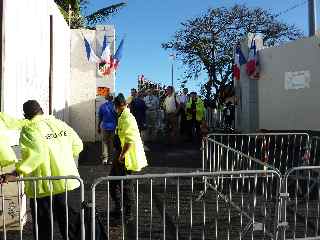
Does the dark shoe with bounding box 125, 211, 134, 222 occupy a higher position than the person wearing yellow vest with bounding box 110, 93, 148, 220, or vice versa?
the person wearing yellow vest with bounding box 110, 93, 148, 220

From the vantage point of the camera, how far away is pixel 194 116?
19.6 metres

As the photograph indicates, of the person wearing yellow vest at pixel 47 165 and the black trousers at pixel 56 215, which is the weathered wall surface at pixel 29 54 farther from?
the black trousers at pixel 56 215

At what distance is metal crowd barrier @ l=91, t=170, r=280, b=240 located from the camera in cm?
583

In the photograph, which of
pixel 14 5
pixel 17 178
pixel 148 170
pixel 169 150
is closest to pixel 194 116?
pixel 169 150

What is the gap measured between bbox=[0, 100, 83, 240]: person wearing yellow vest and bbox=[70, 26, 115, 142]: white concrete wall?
1361 centimetres

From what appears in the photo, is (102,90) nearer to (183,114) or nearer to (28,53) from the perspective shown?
(183,114)

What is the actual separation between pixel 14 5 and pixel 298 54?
1182cm

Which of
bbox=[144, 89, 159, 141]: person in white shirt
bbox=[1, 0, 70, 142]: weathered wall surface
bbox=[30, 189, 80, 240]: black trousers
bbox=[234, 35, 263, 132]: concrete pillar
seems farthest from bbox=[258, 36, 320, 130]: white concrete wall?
bbox=[30, 189, 80, 240]: black trousers

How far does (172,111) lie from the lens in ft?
64.9

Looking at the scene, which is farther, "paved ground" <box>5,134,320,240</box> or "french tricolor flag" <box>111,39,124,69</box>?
"french tricolor flag" <box>111,39,124,69</box>

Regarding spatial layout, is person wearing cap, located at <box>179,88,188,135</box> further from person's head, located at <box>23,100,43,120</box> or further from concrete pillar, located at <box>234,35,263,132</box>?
person's head, located at <box>23,100,43,120</box>

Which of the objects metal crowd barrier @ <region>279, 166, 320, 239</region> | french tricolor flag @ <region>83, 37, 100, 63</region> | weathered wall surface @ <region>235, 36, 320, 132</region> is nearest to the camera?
metal crowd barrier @ <region>279, 166, 320, 239</region>

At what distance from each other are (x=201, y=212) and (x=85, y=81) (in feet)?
40.0

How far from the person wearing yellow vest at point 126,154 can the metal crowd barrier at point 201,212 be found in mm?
136
